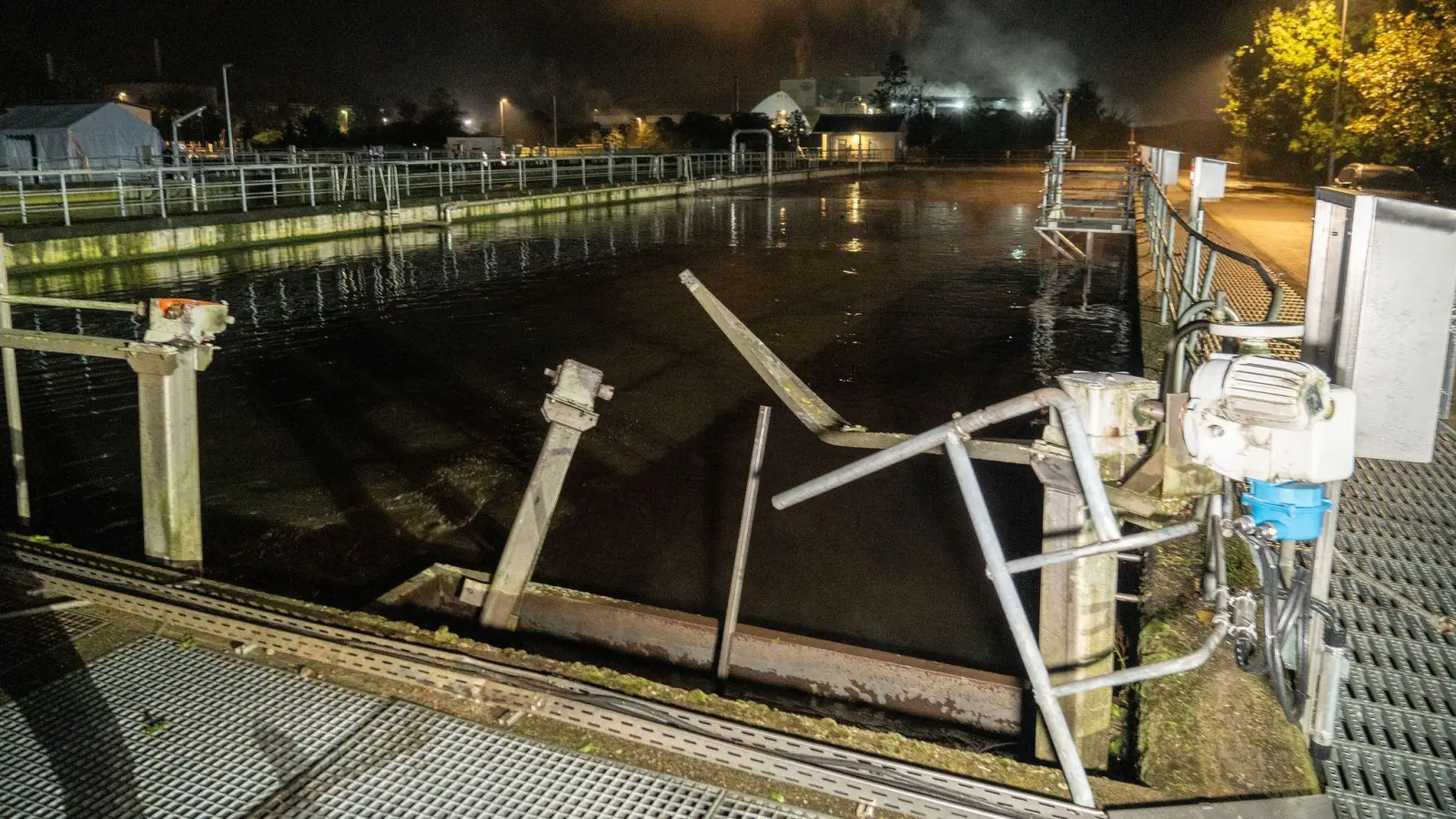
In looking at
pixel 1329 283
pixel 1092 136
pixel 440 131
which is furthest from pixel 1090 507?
pixel 1092 136

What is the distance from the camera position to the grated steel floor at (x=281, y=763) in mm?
2703

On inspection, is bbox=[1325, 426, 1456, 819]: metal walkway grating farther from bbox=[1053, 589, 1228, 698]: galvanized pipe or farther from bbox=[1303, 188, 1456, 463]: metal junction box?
bbox=[1303, 188, 1456, 463]: metal junction box

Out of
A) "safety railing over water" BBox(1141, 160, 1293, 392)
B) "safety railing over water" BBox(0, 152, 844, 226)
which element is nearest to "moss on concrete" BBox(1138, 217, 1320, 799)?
"safety railing over water" BBox(1141, 160, 1293, 392)

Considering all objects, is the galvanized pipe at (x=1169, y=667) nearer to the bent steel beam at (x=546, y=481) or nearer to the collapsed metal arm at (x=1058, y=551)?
the collapsed metal arm at (x=1058, y=551)

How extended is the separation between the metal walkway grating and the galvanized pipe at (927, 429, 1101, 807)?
0.69m

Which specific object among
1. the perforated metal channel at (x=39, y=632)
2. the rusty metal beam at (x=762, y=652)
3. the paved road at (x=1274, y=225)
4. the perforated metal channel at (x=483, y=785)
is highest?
the paved road at (x=1274, y=225)

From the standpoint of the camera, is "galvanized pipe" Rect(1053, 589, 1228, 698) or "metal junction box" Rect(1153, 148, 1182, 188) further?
"metal junction box" Rect(1153, 148, 1182, 188)

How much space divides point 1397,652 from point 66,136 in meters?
40.6

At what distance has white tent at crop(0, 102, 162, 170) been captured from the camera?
34.2 metres

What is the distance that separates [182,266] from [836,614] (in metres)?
15.5

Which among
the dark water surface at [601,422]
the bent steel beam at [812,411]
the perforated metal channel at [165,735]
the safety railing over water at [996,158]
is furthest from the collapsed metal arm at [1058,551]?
the safety railing over water at [996,158]

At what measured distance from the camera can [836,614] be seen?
5.12 m

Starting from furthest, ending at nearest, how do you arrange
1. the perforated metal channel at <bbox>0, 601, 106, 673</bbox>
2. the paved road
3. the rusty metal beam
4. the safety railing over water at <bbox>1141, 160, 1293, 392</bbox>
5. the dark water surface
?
1. the paved road
2. the dark water surface
3. the rusty metal beam
4. the safety railing over water at <bbox>1141, 160, 1293, 392</bbox>
5. the perforated metal channel at <bbox>0, 601, 106, 673</bbox>

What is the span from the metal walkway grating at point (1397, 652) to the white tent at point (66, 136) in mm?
37010
